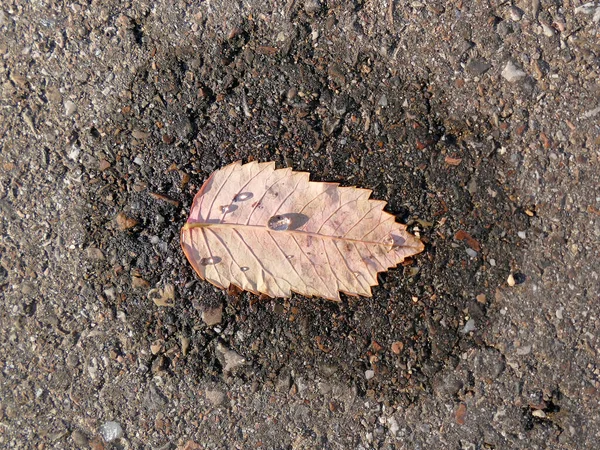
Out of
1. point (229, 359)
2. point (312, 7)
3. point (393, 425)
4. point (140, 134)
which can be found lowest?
point (393, 425)

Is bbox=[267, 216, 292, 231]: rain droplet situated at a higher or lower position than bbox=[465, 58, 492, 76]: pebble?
lower

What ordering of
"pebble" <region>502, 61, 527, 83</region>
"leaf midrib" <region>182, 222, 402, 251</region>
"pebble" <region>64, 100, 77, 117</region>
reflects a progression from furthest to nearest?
1. "pebble" <region>64, 100, 77, 117</region>
2. "pebble" <region>502, 61, 527, 83</region>
3. "leaf midrib" <region>182, 222, 402, 251</region>

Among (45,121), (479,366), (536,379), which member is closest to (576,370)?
(536,379)

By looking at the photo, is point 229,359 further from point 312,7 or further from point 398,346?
point 312,7

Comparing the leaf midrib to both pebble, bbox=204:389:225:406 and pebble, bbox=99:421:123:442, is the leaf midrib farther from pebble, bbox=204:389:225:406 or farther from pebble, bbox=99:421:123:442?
pebble, bbox=99:421:123:442

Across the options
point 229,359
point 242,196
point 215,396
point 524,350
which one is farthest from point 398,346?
point 242,196

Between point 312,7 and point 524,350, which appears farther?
point 312,7

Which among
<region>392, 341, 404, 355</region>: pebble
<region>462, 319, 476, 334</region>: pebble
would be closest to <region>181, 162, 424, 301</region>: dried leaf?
<region>392, 341, 404, 355</region>: pebble

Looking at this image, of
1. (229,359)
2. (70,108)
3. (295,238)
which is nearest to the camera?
(295,238)
